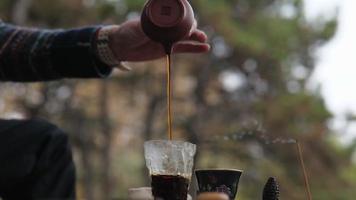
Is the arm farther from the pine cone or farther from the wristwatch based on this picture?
the pine cone

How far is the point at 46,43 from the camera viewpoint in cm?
171

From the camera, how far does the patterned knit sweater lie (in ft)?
5.33

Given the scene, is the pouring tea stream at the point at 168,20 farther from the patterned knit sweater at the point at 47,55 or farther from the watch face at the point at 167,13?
the patterned knit sweater at the point at 47,55

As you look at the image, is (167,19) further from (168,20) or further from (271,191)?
(271,191)

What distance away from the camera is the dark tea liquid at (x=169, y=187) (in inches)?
38.3

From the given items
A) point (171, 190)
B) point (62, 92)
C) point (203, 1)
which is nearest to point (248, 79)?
point (203, 1)

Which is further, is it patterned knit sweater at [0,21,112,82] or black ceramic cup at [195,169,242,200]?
patterned knit sweater at [0,21,112,82]


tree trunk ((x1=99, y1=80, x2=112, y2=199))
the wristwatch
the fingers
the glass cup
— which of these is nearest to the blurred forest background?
tree trunk ((x1=99, y1=80, x2=112, y2=199))

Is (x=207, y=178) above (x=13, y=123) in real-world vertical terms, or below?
below

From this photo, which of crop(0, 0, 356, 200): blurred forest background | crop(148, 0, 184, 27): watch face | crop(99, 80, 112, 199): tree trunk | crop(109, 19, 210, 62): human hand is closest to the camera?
crop(148, 0, 184, 27): watch face

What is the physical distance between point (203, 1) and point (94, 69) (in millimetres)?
7137

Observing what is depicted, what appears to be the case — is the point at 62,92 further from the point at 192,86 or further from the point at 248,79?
the point at 248,79

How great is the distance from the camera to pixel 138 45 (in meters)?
1.50

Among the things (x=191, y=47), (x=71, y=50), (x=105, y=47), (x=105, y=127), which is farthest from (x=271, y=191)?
(x=105, y=127)
